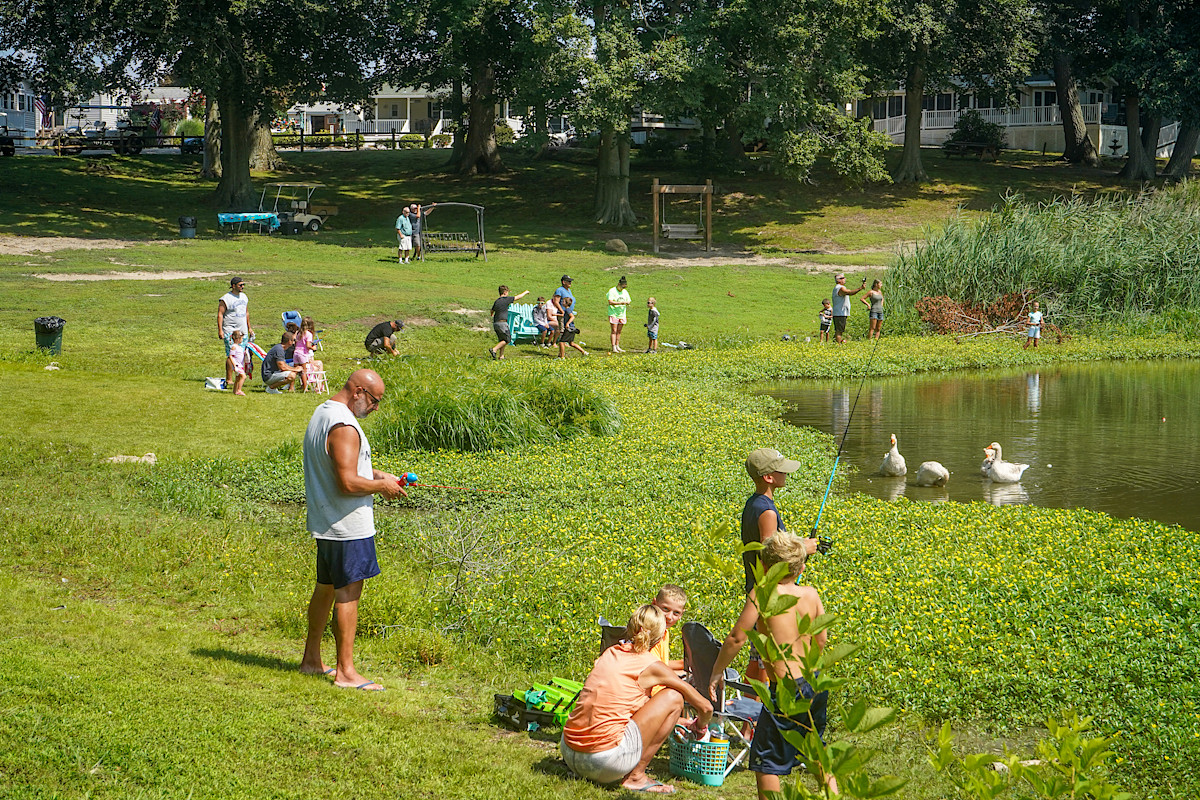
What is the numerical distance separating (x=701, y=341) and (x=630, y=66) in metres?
17.2

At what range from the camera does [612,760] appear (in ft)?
19.7

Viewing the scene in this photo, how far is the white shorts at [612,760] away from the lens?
6000 millimetres

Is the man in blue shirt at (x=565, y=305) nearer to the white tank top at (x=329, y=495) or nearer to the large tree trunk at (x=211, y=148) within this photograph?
the white tank top at (x=329, y=495)

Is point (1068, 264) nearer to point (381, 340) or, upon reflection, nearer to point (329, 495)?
point (381, 340)

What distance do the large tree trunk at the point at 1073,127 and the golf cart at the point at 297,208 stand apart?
35.2 metres

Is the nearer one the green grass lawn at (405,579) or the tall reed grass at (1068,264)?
the green grass lawn at (405,579)

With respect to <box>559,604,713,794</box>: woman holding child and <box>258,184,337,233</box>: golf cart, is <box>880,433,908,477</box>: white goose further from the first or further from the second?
<box>258,184,337,233</box>: golf cart

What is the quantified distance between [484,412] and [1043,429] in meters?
8.78

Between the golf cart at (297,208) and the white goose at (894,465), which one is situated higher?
the golf cart at (297,208)

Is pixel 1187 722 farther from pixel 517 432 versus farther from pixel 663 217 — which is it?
pixel 663 217

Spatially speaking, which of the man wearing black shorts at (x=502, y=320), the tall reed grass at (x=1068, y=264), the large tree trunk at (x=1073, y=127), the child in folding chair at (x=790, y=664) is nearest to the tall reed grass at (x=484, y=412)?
the man wearing black shorts at (x=502, y=320)

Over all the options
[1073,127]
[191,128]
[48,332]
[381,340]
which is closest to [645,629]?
A: [381,340]

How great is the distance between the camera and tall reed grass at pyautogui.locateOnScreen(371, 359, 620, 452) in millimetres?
15180

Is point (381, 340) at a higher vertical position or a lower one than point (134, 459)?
higher
